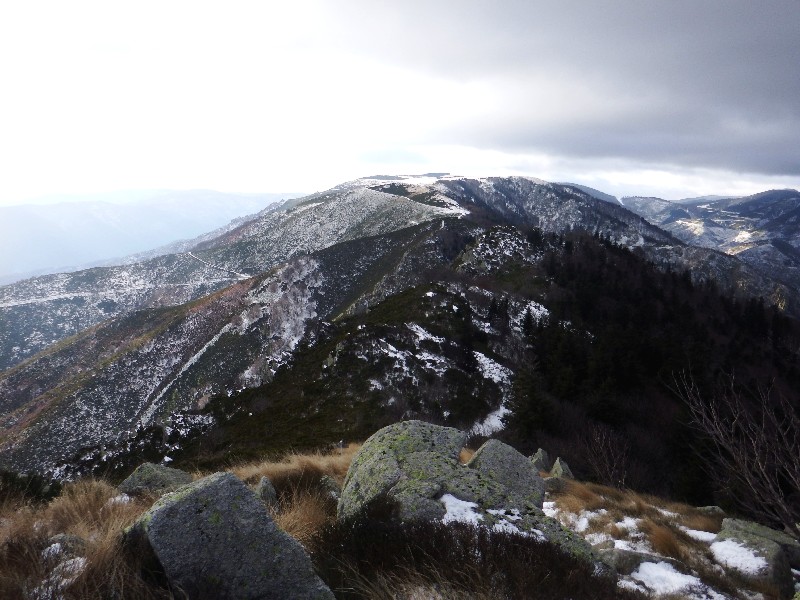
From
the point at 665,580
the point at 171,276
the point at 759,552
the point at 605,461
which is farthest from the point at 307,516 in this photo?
the point at 171,276

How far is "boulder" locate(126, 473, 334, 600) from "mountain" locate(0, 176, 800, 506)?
652cm

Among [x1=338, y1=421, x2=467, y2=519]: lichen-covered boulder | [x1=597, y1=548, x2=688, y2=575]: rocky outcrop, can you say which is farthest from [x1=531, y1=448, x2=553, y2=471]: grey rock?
[x1=338, y1=421, x2=467, y2=519]: lichen-covered boulder

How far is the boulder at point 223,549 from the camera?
134 inches

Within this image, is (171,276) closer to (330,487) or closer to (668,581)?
(330,487)

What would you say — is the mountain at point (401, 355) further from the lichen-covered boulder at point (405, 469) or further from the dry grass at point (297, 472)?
the lichen-covered boulder at point (405, 469)

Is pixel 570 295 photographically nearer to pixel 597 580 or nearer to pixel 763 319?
pixel 763 319

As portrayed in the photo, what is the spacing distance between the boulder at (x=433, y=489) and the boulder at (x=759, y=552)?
14.6 ft

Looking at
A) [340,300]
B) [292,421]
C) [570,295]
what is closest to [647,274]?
[570,295]

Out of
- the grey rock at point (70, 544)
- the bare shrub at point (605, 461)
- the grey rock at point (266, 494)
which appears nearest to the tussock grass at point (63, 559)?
the grey rock at point (70, 544)

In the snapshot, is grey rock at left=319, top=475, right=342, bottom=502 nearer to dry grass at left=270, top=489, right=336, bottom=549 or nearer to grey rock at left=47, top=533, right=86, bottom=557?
dry grass at left=270, top=489, right=336, bottom=549

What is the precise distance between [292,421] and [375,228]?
11825cm

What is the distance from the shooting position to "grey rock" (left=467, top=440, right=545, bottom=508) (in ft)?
27.9

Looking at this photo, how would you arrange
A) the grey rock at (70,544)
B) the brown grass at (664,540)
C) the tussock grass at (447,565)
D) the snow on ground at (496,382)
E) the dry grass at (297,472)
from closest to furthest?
1. the tussock grass at (447,565)
2. the grey rock at (70,544)
3. the brown grass at (664,540)
4. the dry grass at (297,472)
5. the snow on ground at (496,382)

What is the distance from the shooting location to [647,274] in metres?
87.1
